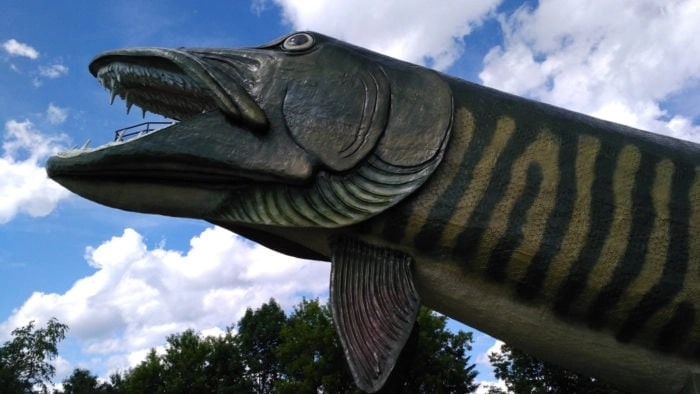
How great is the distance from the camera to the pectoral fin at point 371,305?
3.54 metres

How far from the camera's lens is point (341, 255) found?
3924 millimetres

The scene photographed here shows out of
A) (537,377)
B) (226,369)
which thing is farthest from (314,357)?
(226,369)

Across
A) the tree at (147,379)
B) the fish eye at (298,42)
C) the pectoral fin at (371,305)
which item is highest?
the tree at (147,379)

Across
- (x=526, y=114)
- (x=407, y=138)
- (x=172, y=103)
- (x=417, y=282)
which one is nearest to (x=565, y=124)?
(x=526, y=114)

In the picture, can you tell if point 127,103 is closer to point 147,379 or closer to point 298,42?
point 298,42

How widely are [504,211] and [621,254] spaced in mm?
832

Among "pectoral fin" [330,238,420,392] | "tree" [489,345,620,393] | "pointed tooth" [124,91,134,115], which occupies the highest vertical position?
"tree" [489,345,620,393]

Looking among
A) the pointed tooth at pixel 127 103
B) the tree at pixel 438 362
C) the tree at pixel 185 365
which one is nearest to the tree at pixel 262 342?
the tree at pixel 185 365

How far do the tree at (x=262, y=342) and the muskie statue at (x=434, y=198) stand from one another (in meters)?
31.3

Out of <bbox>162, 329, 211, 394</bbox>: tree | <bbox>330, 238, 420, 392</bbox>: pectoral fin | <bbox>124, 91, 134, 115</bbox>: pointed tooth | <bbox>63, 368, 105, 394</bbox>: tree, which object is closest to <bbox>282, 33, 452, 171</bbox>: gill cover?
<bbox>330, 238, 420, 392</bbox>: pectoral fin

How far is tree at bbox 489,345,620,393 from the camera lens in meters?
21.1

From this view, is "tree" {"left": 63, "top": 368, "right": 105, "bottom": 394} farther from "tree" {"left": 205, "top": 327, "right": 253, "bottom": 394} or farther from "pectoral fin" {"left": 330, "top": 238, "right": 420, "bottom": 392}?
"pectoral fin" {"left": 330, "top": 238, "right": 420, "bottom": 392}

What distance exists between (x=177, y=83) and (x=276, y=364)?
1278 inches

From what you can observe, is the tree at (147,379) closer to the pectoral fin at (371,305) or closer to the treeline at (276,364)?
the treeline at (276,364)
